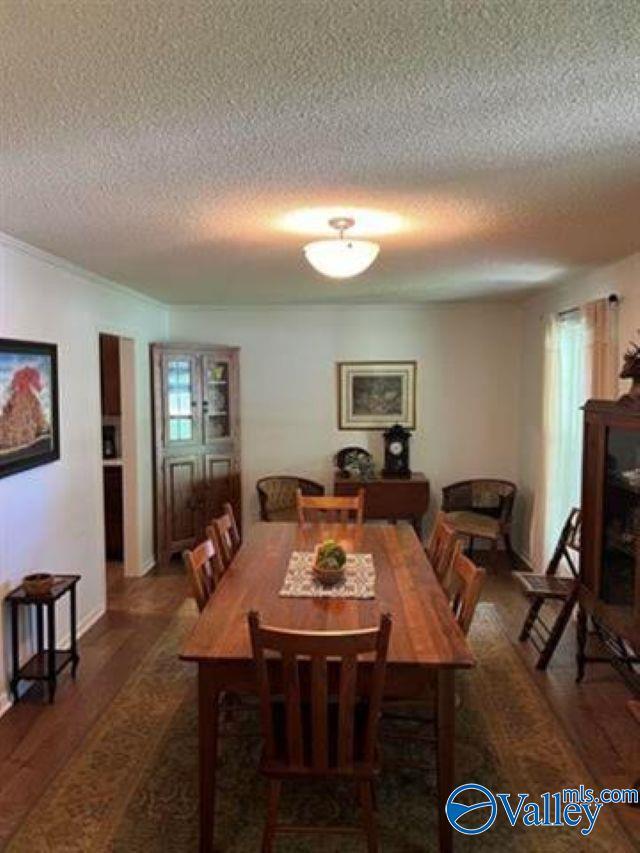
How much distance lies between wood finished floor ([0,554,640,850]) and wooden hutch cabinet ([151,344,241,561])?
3.74 feet

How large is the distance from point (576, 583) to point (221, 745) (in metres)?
2.09

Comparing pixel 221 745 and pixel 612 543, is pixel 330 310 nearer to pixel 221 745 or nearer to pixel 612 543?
pixel 612 543

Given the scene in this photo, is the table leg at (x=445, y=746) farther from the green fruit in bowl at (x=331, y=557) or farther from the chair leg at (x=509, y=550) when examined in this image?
the chair leg at (x=509, y=550)

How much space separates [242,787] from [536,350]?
4357 mm

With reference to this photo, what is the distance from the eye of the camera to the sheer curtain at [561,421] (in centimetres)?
440

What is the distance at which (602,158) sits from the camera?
2064 millimetres

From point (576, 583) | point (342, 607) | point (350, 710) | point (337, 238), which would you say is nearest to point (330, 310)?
point (337, 238)

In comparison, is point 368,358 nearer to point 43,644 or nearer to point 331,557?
point 331,557

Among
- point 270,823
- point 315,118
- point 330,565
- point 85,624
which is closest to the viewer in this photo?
point 315,118

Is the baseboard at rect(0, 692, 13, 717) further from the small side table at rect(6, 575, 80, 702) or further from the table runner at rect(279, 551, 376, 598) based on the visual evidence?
the table runner at rect(279, 551, 376, 598)

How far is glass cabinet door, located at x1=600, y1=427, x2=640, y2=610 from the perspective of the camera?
2.89m

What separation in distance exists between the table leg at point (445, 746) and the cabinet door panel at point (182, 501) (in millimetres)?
3937

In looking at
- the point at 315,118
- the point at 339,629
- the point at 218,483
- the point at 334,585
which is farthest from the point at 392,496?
the point at 315,118

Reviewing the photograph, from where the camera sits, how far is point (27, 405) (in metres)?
3.44
